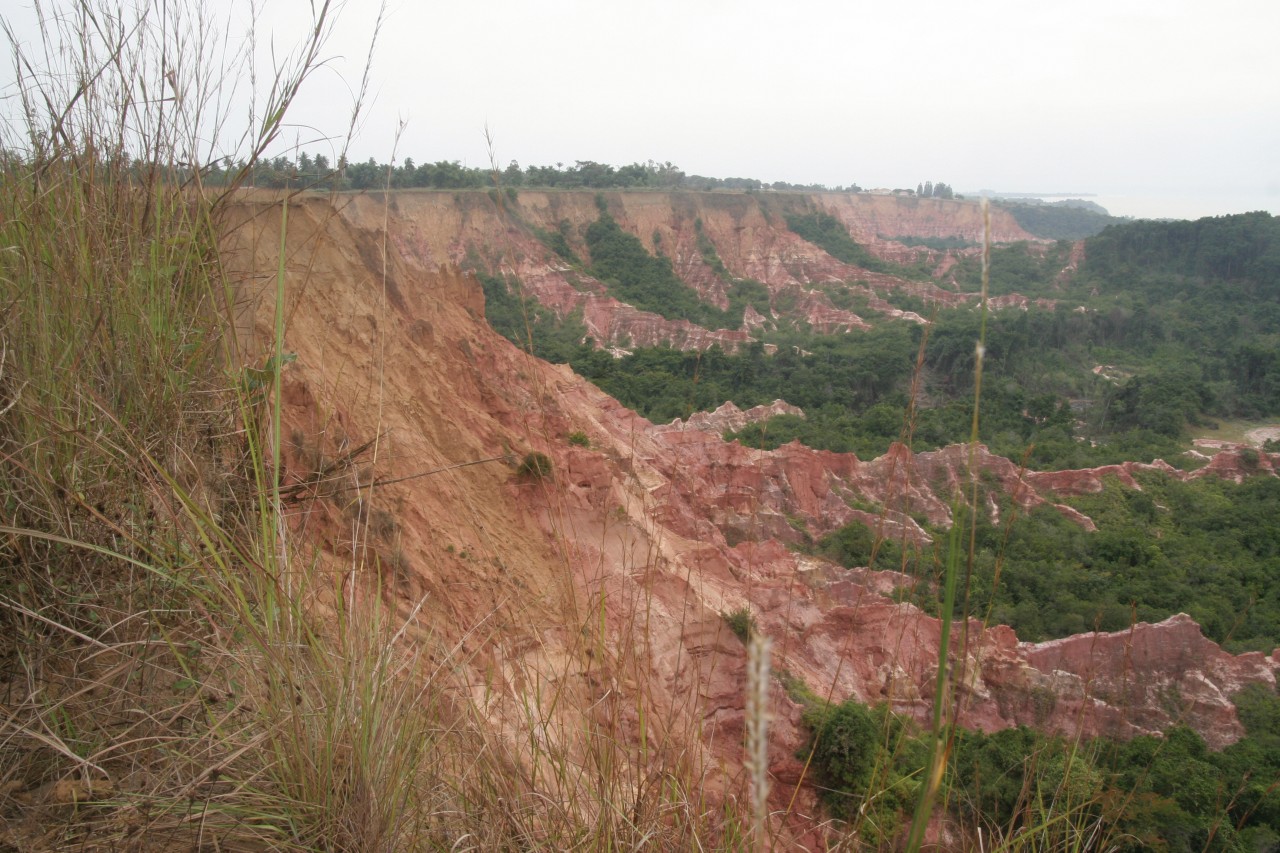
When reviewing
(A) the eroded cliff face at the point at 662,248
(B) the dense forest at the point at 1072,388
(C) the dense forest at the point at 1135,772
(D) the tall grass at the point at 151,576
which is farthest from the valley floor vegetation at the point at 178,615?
(A) the eroded cliff face at the point at 662,248

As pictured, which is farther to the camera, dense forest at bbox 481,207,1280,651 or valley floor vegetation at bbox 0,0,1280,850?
dense forest at bbox 481,207,1280,651

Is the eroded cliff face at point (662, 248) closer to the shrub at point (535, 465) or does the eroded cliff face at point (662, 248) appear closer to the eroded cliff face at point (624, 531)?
the eroded cliff face at point (624, 531)

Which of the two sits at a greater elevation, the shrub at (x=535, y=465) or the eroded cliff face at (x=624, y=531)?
the shrub at (x=535, y=465)

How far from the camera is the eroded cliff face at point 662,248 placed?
99.5 ft

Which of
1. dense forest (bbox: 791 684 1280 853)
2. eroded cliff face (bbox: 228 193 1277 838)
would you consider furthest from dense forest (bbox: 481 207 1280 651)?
dense forest (bbox: 791 684 1280 853)

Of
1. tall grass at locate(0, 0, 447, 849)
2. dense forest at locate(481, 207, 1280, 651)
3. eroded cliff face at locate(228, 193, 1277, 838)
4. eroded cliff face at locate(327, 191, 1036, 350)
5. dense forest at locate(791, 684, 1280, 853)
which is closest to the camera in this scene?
tall grass at locate(0, 0, 447, 849)

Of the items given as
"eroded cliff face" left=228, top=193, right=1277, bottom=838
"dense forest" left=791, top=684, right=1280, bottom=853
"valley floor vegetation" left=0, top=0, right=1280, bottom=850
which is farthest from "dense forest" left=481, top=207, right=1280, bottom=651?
"valley floor vegetation" left=0, top=0, right=1280, bottom=850

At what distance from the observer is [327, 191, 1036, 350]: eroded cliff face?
30328mm

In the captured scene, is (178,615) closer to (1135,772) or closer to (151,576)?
(151,576)

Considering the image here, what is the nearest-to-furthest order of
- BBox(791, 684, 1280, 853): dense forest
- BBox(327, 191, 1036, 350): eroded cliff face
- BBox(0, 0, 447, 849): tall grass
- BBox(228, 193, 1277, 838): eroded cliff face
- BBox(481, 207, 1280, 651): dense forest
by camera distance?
BBox(0, 0, 447, 849): tall grass < BBox(228, 193, 1277, 838): eroded cliff face < BBox(791, 684, 1280, 853): dense forest < BBox(481, 207, 1280, 651): dense forest < BBox(327, 191, 1036, 350): eroded cliff face

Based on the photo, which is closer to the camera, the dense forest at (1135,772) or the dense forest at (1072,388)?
the dense forest at (1135,772)

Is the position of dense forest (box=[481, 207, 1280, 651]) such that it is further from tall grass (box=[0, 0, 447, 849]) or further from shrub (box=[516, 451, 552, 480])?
tall grass (box=[0, 0, 447, 849])

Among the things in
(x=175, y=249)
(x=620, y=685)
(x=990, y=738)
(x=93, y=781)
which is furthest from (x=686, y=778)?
(x=990, y=738)

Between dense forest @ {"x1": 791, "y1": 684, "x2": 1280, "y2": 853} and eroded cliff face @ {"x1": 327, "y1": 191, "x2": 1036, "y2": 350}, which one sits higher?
eroded cliff face @ {"x1": 327, "y1": 191, "x2": 1036, "y2": 350}
